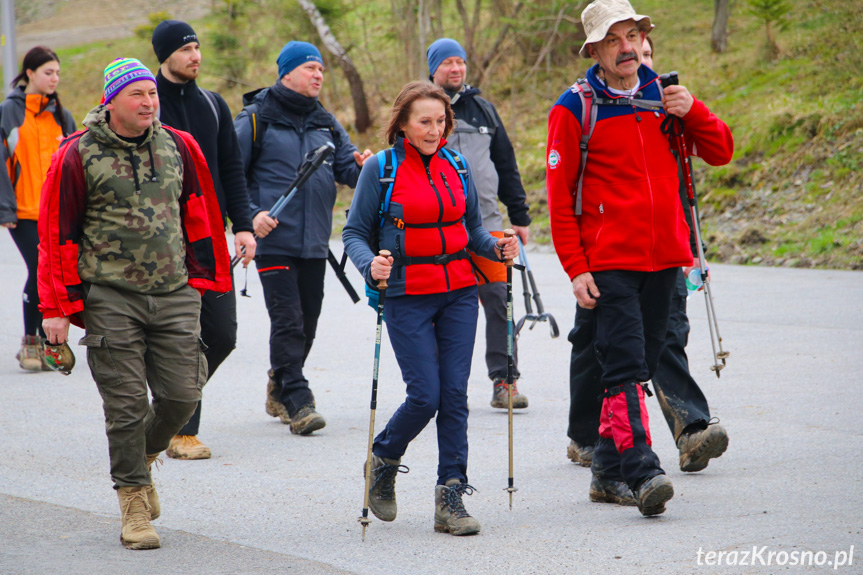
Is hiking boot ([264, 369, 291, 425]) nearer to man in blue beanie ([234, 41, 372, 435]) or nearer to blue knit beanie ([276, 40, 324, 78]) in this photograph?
man in blue beanie ([234, 41, 372, 435])

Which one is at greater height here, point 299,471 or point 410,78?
point 410,78

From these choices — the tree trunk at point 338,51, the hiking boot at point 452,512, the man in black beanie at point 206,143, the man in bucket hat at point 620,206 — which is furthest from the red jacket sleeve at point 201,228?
the tree trunk at point 338,51

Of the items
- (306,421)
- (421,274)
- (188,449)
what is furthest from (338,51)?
(421,274)

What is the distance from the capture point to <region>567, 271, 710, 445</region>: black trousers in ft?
17.0

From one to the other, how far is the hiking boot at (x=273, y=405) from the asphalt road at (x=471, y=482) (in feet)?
0.34

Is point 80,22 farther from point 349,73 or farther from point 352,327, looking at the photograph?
point 352,327

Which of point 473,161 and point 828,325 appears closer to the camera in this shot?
point 473,161

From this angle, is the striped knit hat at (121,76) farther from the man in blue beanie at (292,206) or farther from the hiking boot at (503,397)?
the hiking boot at (503,397)

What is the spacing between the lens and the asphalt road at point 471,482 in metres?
4.15

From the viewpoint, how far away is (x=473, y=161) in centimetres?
711

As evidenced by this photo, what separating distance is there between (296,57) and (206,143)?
107 centimetres

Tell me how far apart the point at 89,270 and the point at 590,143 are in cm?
235

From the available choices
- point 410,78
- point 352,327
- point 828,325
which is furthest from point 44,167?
point 410,78

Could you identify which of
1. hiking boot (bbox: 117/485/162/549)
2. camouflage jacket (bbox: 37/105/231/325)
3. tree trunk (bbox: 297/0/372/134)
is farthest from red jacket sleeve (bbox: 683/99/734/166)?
tree trunk (bbox: 297/0/372/134)
